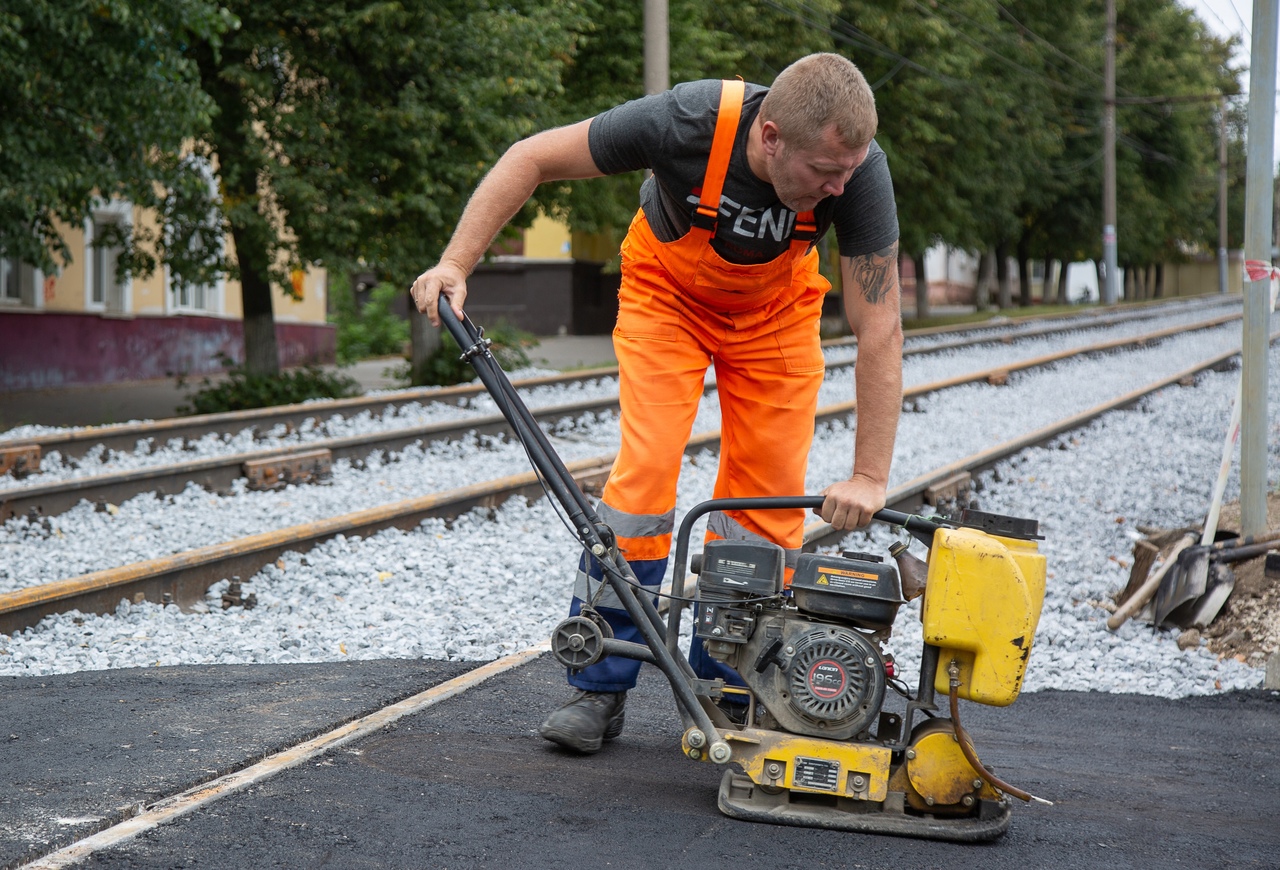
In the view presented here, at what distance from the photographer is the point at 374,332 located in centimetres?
2803

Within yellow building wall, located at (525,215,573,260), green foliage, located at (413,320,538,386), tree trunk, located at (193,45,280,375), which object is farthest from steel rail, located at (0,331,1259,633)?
yellow building wall, located at (525,215,573,260)

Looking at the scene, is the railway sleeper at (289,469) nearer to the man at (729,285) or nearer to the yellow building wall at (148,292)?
the man at (729,285)

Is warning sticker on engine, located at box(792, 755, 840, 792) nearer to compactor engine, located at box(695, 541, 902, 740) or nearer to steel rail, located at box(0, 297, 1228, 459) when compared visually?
compactor engine, located at box(695, 541, 902, 740)

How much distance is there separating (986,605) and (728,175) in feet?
4.24

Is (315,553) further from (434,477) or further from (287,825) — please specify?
(287,825)

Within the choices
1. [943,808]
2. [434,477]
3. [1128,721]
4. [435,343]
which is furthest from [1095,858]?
[435,343]

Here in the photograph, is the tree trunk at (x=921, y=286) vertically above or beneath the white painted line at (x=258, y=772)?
above

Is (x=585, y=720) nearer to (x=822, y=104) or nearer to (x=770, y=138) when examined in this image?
(x=770, y=138)

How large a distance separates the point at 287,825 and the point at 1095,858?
1954 mm

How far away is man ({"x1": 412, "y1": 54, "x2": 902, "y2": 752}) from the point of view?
130 inches

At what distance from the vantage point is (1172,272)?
81875 mm

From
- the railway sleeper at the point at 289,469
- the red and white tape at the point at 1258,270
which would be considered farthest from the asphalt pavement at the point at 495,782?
the railway sleeper at the point at 289,469

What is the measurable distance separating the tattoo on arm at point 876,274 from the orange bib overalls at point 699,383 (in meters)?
0.17

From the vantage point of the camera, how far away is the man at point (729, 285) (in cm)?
330
